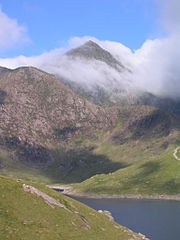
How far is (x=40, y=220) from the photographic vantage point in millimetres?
60938

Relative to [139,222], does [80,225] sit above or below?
above

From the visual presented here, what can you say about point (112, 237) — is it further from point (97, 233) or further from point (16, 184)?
point (16, 184)

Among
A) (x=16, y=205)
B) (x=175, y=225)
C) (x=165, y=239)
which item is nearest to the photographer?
(x=16, y=205)

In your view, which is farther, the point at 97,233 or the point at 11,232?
the point at 97,233

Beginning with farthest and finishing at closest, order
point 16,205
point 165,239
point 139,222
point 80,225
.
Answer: point 139,222 < point 165,239 < point 80,225 < point 16,205

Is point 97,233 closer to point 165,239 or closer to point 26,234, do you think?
point 26,234

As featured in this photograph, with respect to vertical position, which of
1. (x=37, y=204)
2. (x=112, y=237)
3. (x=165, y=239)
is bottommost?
(x=165, y=239)

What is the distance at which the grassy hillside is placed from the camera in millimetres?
55031

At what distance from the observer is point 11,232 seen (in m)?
52.9

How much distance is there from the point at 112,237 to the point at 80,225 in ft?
25.1

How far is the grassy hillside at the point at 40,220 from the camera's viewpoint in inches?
2167

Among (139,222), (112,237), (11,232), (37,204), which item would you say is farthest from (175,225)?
(11,232)

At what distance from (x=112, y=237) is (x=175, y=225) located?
387ft

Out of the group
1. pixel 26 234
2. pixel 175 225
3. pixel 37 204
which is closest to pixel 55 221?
pixel 37 204
